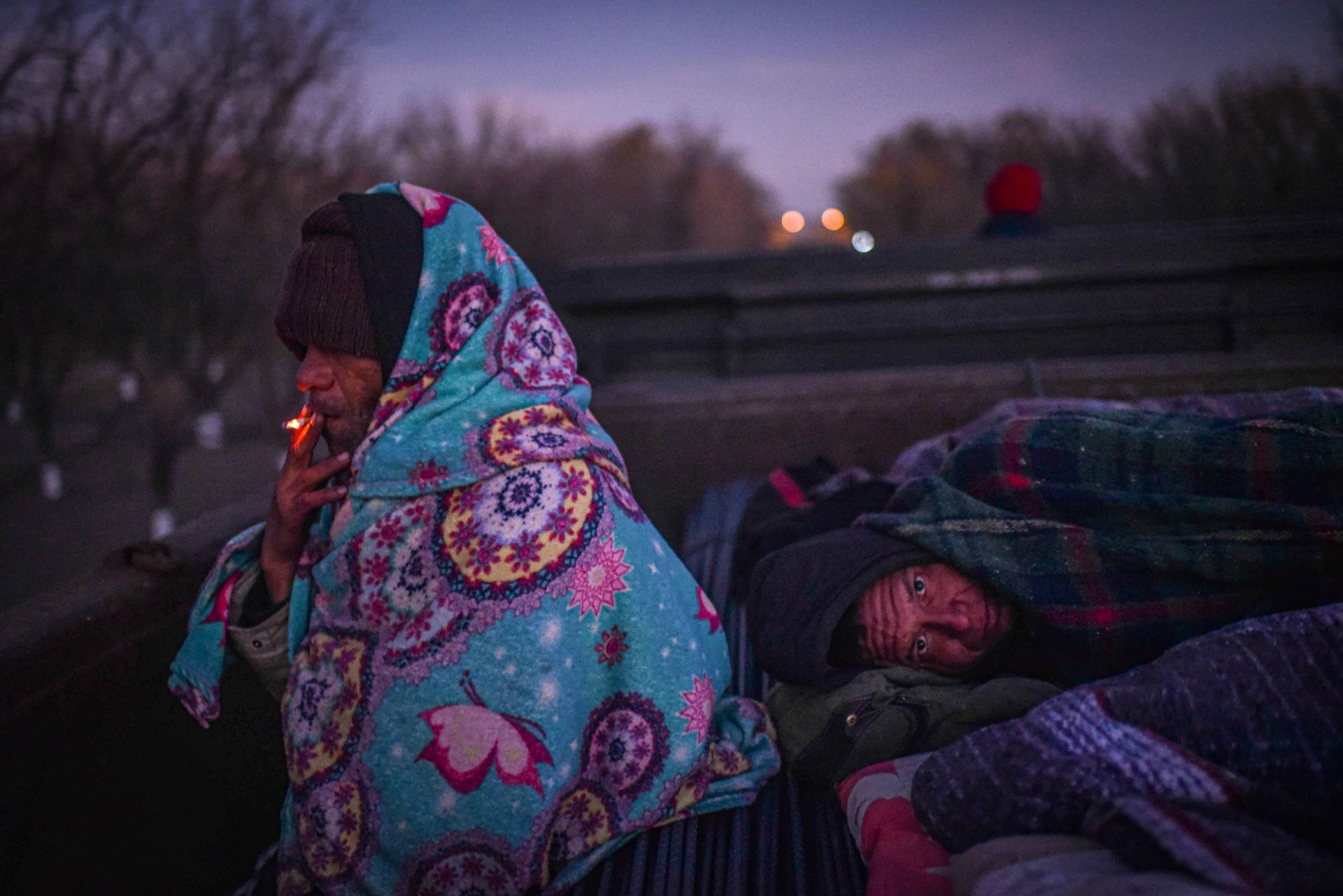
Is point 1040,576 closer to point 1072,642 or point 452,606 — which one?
point 1072,642

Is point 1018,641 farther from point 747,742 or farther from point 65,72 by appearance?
point 65,72

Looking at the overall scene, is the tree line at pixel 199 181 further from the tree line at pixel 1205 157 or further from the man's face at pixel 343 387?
the man's face at pixel 343 387

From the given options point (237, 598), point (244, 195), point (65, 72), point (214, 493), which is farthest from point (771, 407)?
point (214, 493)

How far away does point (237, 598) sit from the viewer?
1.63 meters

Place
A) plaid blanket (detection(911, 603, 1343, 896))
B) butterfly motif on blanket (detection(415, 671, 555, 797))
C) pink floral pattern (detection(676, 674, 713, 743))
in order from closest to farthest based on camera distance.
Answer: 1. plaid blanket (detection(911, 603, 1343, 896))
2. butterfly motif on blanket (detection(415, 671, 555, 797))
3. pink floral pattern (detection(676, 674, 713, 743))

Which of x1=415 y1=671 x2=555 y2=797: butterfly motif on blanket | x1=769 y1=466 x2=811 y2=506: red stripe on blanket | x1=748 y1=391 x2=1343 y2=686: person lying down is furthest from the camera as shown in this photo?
x1=769 y1=466 x2=811 y2=506: red stripe on blanket

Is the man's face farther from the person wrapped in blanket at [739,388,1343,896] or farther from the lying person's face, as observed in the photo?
the lying person's face

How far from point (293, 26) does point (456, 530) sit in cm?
526

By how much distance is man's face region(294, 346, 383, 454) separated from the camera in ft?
5.09

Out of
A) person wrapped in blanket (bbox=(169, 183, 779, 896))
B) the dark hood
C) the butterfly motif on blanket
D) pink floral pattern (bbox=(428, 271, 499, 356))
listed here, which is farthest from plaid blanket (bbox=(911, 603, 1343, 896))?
pink floral pattern (bbox=(428, 271, 499, 356))

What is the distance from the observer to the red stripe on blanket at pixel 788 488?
2582 millimetres

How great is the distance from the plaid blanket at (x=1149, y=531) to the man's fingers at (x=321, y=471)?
108 cm

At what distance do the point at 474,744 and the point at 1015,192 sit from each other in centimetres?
522

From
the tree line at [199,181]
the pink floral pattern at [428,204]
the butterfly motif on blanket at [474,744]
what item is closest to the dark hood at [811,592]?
the butterfly motif on blanket at [474,744]
